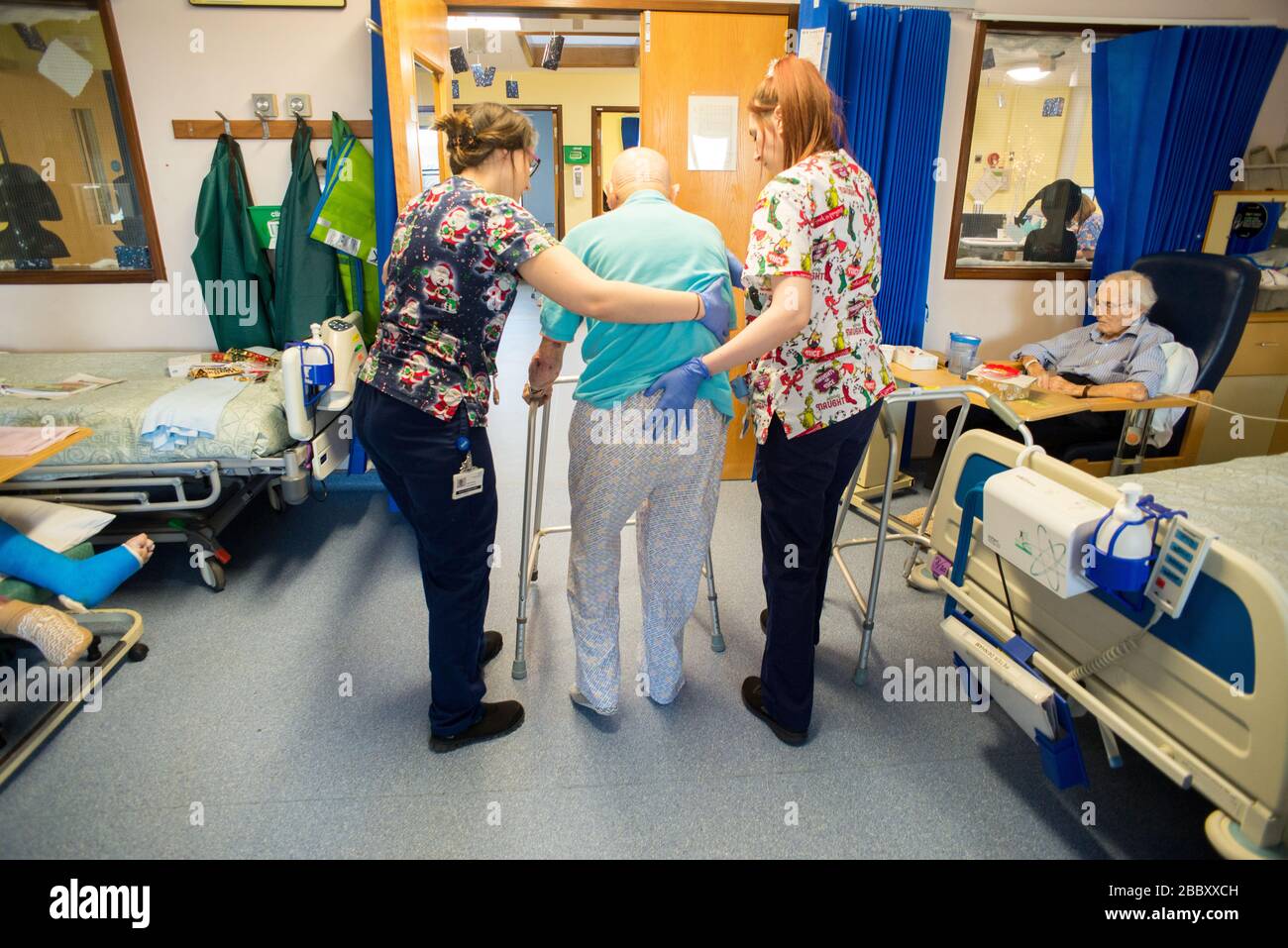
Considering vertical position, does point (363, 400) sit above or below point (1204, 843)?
above

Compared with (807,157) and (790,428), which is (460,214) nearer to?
(807,157)

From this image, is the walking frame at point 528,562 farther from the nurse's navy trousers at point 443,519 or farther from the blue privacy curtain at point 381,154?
the blue privacy curtain at point 381,154

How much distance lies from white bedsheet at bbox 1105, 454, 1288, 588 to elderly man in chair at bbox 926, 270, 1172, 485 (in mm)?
625

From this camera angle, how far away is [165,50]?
9.54 ft

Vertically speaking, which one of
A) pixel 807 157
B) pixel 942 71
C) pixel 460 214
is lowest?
pixel 460 214

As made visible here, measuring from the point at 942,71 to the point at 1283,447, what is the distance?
2.39 metres

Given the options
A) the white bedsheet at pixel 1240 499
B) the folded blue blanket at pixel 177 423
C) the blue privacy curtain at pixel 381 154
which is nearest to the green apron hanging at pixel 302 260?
the blue privacy curtain at pixel 381 154

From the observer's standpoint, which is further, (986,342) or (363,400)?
(986,342)

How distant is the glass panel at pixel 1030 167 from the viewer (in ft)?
11.3

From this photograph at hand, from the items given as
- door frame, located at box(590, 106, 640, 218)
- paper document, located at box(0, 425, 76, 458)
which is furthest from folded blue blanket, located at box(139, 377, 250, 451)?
door frame, located at box(590, 106, 640, 218)

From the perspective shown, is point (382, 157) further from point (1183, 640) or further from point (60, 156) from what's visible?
point (1183, 640)

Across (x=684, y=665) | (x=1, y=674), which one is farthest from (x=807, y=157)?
(x=1, y=674)

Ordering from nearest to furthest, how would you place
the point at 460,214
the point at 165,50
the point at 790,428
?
the point at 460,214
the point at 790,428
the point at 165,50

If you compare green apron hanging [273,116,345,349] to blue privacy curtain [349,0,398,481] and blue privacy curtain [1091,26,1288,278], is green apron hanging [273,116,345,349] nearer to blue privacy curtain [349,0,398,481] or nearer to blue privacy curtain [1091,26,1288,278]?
blue privacy curtain [349,0,398,481]
